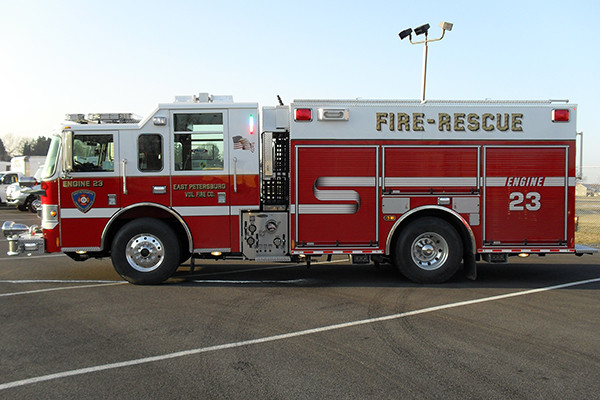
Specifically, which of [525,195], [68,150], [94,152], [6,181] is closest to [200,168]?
[94,152]

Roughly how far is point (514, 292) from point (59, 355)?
6255 millimetres

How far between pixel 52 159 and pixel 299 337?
519cm

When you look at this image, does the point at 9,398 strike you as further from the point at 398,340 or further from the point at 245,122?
the point at 245,122

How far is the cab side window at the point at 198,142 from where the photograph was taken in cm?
785

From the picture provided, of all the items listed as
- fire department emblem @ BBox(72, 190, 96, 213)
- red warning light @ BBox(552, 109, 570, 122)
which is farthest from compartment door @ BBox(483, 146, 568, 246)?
fire department emblem @ BBox(72, 190, 96, 213)

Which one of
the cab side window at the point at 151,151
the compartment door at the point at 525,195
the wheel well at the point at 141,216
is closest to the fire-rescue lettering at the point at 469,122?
the compartment door at the point at 525,195

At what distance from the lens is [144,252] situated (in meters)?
7.85

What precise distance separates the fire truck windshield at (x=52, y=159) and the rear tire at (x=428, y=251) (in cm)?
566

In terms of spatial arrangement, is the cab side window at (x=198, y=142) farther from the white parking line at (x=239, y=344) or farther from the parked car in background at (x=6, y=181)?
the parked car in background at (x=6, y=181)

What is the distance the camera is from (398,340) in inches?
207

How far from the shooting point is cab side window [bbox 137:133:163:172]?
7.85 m

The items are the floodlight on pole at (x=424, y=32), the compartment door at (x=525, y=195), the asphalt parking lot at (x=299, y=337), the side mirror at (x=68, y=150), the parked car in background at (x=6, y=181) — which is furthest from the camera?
the parked car in background at (x=6, y=181)

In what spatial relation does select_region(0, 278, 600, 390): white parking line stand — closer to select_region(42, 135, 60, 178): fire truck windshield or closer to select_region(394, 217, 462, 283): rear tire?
select_region(394, 217, 462, 283): rear tire

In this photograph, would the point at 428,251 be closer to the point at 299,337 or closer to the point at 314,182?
the point at 314,182
